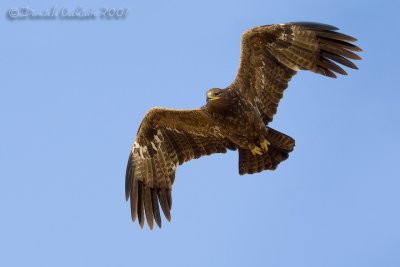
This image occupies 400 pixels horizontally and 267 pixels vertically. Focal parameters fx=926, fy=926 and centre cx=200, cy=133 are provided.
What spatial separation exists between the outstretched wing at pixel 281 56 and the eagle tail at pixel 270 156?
0.57 m

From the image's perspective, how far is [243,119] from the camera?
1681 cm

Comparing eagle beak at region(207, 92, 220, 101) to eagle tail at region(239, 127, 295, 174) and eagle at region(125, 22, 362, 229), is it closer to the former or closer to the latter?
eagle at region(125, 22, 362, 229)

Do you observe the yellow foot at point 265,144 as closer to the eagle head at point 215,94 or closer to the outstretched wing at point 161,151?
the outstretched wing at point 161,151

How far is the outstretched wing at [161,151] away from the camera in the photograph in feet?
57.5

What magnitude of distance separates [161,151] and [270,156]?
88.8 inches

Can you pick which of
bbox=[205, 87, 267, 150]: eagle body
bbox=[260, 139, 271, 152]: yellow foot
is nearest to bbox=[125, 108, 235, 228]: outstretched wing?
bbox=[205, 87, 267, 150]: eagle body

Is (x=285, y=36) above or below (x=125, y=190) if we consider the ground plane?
above

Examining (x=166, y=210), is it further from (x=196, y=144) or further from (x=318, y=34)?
(x=318, y=34)

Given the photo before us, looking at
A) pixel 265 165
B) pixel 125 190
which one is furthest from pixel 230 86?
pixel 125 190

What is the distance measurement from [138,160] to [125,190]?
0.71m

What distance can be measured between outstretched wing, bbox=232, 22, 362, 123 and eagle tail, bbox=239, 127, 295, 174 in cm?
57

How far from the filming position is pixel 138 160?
17969 mm

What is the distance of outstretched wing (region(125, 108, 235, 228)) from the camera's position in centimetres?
1752

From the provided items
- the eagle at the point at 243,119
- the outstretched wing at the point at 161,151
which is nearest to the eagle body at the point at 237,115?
the eagle at the point at 243,119
